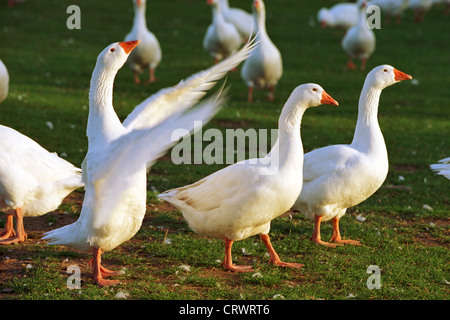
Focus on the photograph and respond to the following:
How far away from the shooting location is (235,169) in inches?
219

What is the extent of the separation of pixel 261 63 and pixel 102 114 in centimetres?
832

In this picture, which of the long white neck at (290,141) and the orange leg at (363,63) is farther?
the orange leg at (363,63)

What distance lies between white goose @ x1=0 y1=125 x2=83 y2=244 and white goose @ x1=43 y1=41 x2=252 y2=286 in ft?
3.25

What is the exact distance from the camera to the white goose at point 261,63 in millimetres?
12914

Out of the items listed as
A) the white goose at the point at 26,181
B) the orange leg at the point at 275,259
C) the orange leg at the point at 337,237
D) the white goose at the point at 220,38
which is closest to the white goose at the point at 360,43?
the white goose at the point at 220,38

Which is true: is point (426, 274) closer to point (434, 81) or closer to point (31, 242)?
point (31, 242)

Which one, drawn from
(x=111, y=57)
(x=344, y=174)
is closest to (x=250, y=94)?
(x=344, y=174)

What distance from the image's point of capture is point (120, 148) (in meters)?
4.26

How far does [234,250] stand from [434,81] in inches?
435

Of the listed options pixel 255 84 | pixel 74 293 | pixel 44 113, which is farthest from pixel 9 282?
pixel 255 84

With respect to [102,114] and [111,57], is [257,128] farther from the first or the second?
[102,114]

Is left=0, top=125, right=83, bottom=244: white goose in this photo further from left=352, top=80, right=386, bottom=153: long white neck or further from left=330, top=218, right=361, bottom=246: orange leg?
left=352, top=80, right=386, bottom=153: long white neck

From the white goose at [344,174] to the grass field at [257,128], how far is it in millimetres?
380

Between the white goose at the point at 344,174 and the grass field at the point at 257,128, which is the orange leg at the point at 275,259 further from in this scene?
the white goose at the point at 344,174
